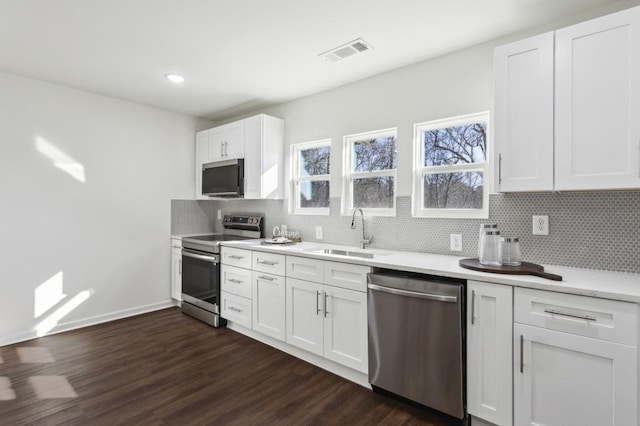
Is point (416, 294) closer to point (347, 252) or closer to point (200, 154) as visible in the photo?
point (347, 252)

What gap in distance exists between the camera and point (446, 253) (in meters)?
2.57

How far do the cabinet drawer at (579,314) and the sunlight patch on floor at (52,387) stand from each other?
2.80m

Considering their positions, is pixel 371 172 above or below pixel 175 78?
below

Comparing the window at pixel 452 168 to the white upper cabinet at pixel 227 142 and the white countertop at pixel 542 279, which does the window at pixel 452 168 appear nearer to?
the white countertop at pixel 542 279

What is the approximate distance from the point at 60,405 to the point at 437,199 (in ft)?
9.76

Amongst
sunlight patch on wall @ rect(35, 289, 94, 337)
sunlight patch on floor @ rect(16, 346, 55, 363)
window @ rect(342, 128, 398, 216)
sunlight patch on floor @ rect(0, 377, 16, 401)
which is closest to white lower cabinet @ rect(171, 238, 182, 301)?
sunlight patch on wall @ rect(35, 289, 94, 337)

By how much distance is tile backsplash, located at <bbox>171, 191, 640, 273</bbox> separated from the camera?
1917 mm

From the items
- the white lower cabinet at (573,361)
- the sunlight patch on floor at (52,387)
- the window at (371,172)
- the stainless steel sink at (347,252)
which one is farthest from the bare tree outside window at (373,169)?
the sunlight patch on floor at (52,387)

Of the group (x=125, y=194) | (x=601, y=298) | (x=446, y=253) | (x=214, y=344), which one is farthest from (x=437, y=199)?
(x=125, y=194)

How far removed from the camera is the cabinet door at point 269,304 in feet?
9.38

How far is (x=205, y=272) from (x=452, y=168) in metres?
2.68

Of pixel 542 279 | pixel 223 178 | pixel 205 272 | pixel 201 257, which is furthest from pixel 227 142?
pixel 542 279

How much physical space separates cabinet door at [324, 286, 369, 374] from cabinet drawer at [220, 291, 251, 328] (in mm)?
974

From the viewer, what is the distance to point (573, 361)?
5.09 feet
